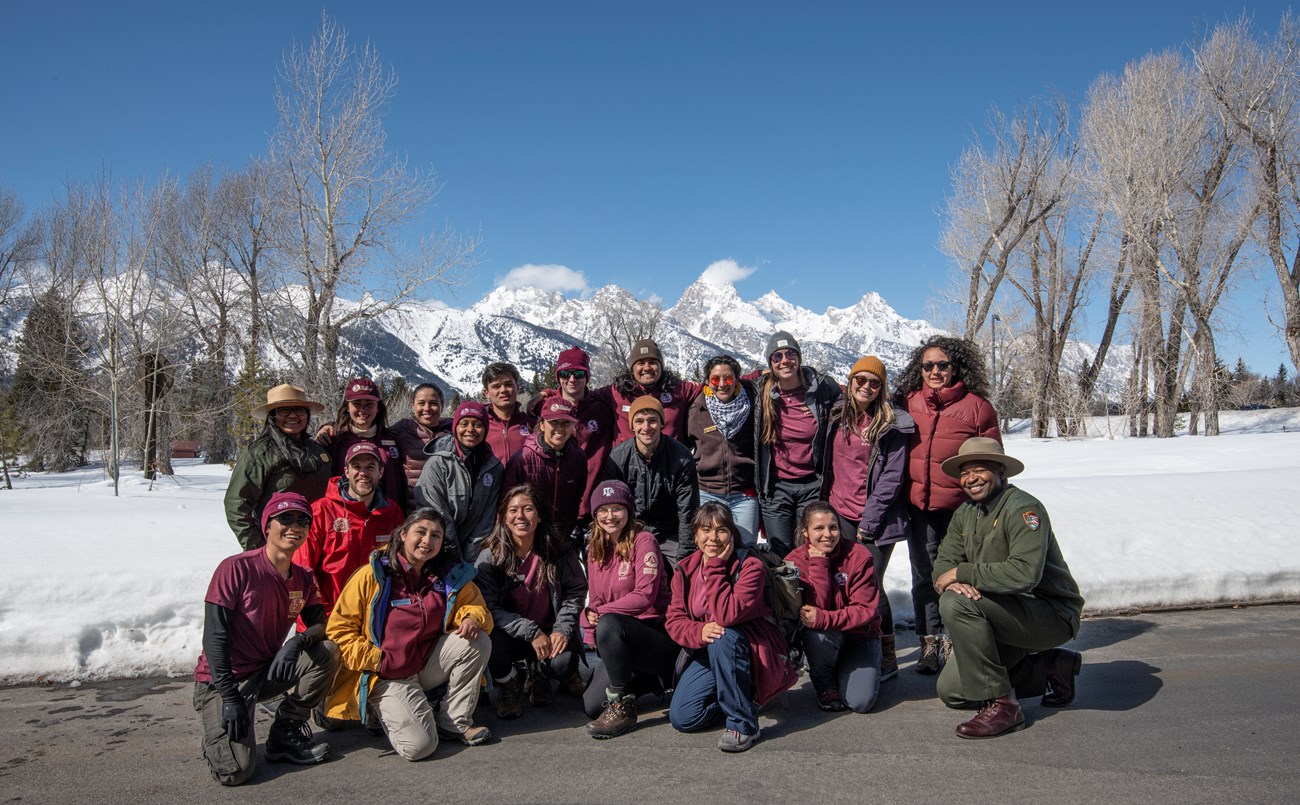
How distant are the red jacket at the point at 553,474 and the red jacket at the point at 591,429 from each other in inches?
3.9

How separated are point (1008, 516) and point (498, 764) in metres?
2.95

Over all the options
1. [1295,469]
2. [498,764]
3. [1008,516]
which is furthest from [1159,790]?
[1295,469]

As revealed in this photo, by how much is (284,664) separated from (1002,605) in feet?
12.2

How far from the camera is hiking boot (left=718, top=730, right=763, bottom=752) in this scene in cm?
390

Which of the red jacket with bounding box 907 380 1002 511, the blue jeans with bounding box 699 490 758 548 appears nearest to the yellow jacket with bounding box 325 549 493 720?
the blue jeans with bounding box 699 490 758 548

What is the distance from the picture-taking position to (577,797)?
3422 mm

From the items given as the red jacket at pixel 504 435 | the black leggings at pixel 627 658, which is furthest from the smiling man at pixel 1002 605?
the red jacket at pixel 504 435

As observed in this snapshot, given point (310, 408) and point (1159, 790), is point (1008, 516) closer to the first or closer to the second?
point (1159, 790)

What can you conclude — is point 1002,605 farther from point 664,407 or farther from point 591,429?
point 591,429

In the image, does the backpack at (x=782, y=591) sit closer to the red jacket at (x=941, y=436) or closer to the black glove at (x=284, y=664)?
the red jacket at (x=941, y=436)

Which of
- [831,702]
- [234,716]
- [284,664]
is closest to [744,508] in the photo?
[831,702]

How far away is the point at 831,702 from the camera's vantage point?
4.50 m

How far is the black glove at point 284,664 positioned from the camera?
391 cm

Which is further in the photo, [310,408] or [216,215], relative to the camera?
[216,215]
